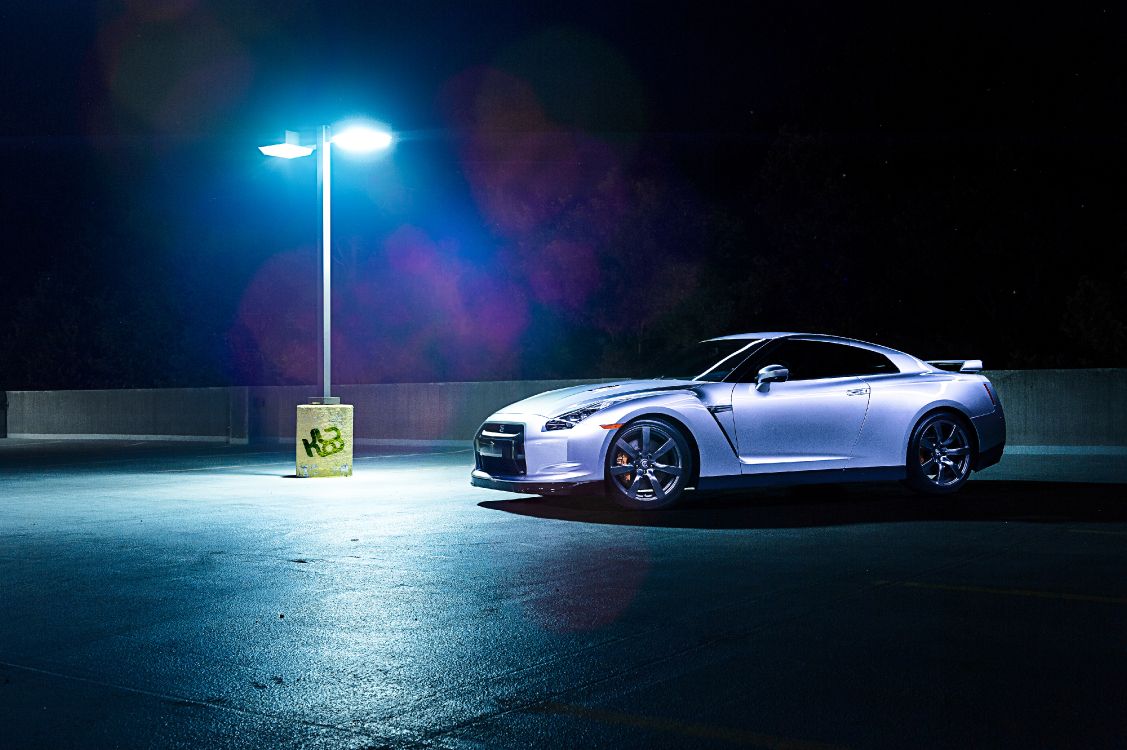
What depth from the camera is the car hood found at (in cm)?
1135

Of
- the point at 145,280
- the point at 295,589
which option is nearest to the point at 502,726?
the point at 295,589

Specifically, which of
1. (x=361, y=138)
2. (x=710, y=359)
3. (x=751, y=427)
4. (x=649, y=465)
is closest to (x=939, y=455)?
(x=751, y=427)

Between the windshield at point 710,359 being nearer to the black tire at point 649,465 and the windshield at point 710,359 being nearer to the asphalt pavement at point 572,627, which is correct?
the black tire at point 649,465

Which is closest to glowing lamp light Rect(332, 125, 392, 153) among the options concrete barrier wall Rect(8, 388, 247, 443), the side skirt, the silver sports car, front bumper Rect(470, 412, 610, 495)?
the silver sports car

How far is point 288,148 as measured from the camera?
57.6ft

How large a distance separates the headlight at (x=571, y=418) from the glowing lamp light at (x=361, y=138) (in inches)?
307

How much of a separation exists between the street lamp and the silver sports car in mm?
6401

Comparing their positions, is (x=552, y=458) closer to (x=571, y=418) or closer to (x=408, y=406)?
(x=571, y=418)

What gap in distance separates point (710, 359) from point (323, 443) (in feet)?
20.4

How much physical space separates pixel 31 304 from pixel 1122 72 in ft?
133

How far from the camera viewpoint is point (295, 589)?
7.58m

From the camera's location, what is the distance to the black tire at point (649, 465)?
37.0 ft

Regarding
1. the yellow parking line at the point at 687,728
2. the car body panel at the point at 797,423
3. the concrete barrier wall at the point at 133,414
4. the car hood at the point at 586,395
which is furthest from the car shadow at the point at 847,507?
the concrete barrier wall at the point at 133,414

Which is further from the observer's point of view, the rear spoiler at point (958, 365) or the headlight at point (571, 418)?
the rear spoiler at point (958, 365)
